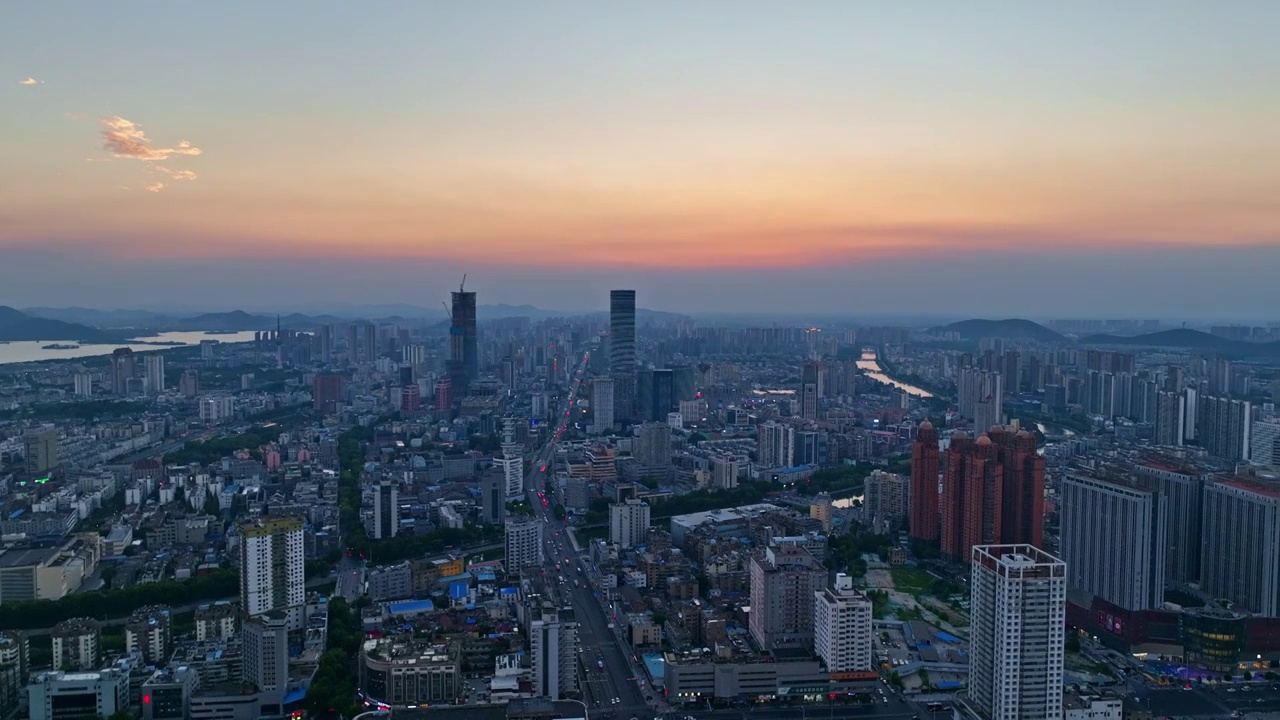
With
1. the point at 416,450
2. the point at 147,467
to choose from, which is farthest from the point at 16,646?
the point at 416,450

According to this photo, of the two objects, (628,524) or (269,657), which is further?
(628,524)

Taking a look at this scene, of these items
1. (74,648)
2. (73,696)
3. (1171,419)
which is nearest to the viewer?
(73,696)

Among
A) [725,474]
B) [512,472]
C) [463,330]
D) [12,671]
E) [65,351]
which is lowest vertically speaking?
[12,671]

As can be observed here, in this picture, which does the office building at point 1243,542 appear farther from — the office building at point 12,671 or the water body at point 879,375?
the water body at point 879,375

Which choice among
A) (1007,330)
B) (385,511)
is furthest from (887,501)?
(1007,330)

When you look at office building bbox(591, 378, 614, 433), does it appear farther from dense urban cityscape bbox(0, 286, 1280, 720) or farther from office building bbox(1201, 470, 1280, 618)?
office building bbox(1201, 470, 1280, 618)

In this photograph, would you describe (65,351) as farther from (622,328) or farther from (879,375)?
(879,375)

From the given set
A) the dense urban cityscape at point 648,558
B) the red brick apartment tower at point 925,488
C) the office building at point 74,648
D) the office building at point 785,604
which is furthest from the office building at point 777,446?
the office building at point 74,648

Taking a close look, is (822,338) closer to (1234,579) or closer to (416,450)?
(416,450)
